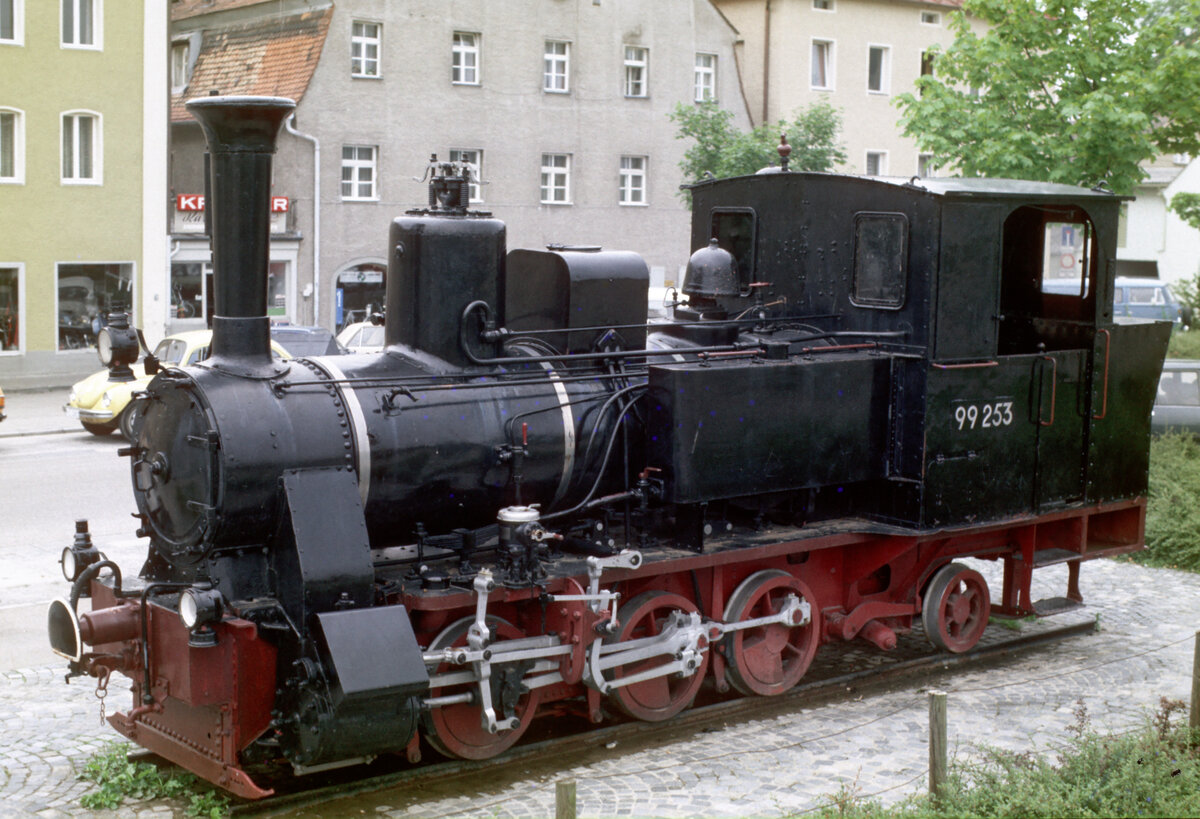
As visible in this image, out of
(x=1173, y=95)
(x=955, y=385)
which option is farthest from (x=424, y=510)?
(x=1173, y=95)

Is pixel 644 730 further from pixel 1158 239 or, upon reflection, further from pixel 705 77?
pixel 1158 239

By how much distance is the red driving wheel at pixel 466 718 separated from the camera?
7426mm

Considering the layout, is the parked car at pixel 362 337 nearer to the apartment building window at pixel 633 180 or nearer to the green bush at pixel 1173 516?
the green bush at pixel 1173 516

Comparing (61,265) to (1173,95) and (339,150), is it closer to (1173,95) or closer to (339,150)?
(339,150)

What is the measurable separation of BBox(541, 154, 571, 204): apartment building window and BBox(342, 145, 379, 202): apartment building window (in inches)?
163

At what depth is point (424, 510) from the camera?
7.66 meters

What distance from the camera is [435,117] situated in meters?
29.7

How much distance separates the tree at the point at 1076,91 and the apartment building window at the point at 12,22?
16.2 m

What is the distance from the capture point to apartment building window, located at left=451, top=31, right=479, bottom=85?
3006cm

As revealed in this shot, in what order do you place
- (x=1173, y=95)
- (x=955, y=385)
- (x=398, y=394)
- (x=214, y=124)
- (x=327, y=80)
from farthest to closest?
(x=327, y=80) < (x=1173, y=95) < (x=955, y=385) < (x=398, y=394) < (x=214, y=124)

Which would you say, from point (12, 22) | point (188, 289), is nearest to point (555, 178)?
point (188, 289)

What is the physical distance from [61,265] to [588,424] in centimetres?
2000

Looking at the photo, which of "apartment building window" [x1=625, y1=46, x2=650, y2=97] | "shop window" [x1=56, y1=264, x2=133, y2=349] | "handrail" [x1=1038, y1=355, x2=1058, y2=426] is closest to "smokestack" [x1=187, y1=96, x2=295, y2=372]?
"handrail" [x1=1038, y1=355, x2=1058, y2=426]

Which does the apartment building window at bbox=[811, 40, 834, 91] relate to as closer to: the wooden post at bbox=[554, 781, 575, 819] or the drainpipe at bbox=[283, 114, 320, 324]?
the drainpipe at bbox=[283, 114, 320, 324]
